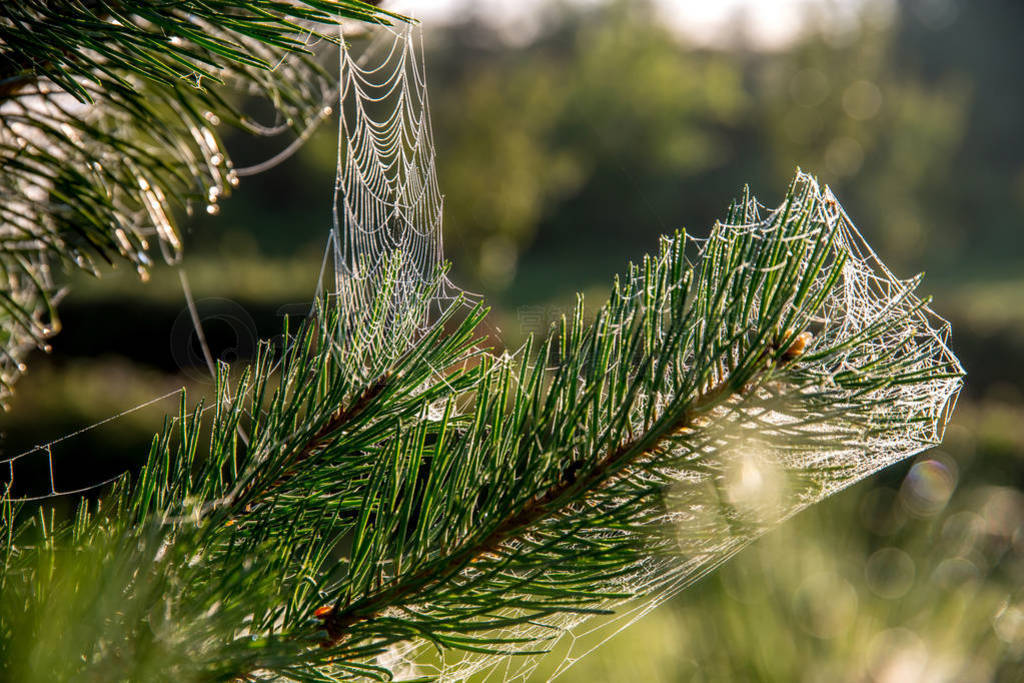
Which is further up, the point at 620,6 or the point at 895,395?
the point at 620,6

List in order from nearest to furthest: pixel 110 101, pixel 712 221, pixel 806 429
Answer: pixel 806 429 < pixel 110 101 < pixel 712 221

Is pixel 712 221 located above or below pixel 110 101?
above

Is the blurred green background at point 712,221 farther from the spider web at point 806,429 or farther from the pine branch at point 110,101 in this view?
the pine branch at point 110,101

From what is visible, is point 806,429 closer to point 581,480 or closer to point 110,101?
point 581,480

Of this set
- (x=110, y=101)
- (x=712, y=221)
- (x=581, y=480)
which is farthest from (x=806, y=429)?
(x=712, y=221)

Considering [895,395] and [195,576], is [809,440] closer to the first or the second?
[895,395]

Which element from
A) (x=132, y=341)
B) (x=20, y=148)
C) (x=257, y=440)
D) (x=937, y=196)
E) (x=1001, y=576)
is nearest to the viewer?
(x=1001, y=576)

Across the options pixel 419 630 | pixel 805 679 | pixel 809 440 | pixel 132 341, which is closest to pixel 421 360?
pixel 419 630
